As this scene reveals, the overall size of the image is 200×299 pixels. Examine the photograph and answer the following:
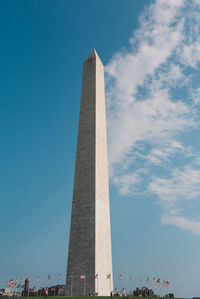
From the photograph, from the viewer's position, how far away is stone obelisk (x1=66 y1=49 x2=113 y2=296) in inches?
1202

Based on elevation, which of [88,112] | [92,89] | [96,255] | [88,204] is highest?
[92,89]

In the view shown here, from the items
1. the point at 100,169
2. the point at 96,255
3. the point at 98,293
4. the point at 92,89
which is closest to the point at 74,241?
the point at 96,255

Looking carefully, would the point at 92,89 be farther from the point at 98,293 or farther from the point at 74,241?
the point at 98,293

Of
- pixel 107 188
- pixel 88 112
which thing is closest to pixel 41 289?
pixel 107 188

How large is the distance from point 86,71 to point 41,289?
26.6 metres

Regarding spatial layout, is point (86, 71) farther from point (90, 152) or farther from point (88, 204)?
point (88, 204)

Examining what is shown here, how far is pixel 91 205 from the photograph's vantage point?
32906mm

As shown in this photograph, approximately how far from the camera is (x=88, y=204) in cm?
3312

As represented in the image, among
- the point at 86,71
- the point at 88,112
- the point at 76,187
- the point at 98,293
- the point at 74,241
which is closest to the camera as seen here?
the point at 98,293

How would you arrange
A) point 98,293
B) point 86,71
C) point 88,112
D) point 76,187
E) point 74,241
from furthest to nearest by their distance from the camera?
point 86,71, point 88,112, point 76,187, point 74,241, point 98,293

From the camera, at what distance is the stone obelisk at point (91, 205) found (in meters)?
30.5

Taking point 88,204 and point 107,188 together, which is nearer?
point 88,204

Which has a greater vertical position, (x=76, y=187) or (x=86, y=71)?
(x=86, y=71)

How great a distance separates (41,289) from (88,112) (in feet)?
67.2
